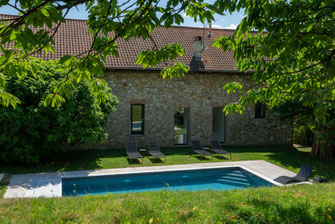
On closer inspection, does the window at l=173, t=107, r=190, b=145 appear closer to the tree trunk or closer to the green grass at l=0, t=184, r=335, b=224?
the tree trunk

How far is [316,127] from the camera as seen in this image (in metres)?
14.1

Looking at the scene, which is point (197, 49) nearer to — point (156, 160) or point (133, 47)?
point (133, 47)

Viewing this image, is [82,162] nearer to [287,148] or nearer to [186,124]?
[186,124]

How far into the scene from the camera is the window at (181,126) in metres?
17.1

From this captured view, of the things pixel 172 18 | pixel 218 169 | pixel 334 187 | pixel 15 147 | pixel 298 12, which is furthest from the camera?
pixel 218 169

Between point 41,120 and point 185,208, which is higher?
point 41,120

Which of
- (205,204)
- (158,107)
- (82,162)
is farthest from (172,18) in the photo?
(158,107)

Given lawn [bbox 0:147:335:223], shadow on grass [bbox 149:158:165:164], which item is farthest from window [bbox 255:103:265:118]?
lawn [bbox 0:147:335:223]

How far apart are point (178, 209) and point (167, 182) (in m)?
5.40

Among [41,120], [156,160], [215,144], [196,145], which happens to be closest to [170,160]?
[156,160]

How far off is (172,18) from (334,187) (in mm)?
6623

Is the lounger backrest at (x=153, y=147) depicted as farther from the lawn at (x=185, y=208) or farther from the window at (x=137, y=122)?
the lawn at (x=185, y=208)

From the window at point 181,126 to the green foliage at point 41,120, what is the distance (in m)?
6.07

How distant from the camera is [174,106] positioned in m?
16.2
